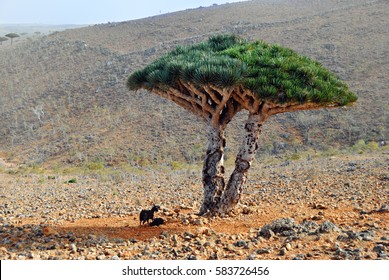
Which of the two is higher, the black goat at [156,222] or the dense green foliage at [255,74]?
the dense green foliage at [255,74]

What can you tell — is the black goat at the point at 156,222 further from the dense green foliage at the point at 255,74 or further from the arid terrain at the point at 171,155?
the dense green foliage at the point at 255,74

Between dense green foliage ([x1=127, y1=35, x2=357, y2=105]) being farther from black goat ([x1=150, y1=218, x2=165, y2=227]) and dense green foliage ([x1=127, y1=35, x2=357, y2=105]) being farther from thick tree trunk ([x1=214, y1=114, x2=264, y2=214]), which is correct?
black goat ([x1=150, y1=218, x2=165, y2=227])

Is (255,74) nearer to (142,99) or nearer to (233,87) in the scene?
(233,87)

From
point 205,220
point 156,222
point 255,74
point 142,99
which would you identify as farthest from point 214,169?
point 142,99

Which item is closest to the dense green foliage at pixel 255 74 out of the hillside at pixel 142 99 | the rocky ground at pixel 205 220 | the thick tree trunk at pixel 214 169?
the thick tree trunk at pixel 214 169

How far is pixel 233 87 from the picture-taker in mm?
7090

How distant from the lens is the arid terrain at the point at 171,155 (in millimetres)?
6398

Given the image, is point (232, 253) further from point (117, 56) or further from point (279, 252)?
point (117, 56)

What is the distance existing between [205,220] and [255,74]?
289cm

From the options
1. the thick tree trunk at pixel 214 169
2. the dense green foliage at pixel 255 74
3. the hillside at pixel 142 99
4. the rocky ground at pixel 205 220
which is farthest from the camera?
the hillside at pixel 142 99

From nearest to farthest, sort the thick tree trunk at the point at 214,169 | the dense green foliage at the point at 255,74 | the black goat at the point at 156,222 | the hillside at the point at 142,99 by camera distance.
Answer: the dense green foliage at the point at 255,74 < the black goat at the point at 156,222 < the thick tree trunk at the point at 214,169 < the hillside at the point at 142,99

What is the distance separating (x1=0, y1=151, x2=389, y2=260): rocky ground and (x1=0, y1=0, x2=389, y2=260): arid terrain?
0.04 m

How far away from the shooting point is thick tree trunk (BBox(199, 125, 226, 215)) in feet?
27.0

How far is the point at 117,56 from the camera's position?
138ft
